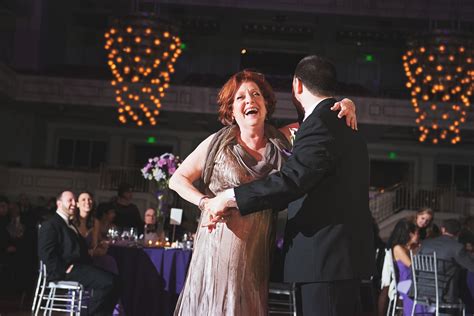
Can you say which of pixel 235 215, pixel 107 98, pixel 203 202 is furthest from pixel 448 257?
pixel 107 98

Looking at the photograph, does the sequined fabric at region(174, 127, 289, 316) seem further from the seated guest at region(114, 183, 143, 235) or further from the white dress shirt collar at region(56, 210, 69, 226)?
the seated guest at region(114, 183, 143, 235)

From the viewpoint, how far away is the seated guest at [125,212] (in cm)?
873

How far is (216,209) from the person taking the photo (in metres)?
2.55

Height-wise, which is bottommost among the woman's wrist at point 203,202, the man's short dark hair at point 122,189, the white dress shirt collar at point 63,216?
the woman's wrist at point 203,202

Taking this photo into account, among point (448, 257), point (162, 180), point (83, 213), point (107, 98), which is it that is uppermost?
point (107, 98)

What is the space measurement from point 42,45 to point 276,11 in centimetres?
725

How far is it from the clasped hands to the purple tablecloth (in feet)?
12.1

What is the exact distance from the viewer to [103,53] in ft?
82.4

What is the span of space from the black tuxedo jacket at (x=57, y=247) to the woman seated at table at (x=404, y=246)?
347 cm

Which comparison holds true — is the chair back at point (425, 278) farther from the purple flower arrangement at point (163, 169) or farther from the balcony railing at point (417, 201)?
the balcony railing at point (417, 201)

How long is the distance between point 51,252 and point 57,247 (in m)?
0.09

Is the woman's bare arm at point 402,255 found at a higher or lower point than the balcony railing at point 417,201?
lower

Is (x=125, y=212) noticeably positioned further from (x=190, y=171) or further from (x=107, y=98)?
(x=107, y=98)

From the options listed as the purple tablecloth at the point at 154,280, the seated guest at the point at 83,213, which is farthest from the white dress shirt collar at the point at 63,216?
the purple tablecloth at the point at 154,280
